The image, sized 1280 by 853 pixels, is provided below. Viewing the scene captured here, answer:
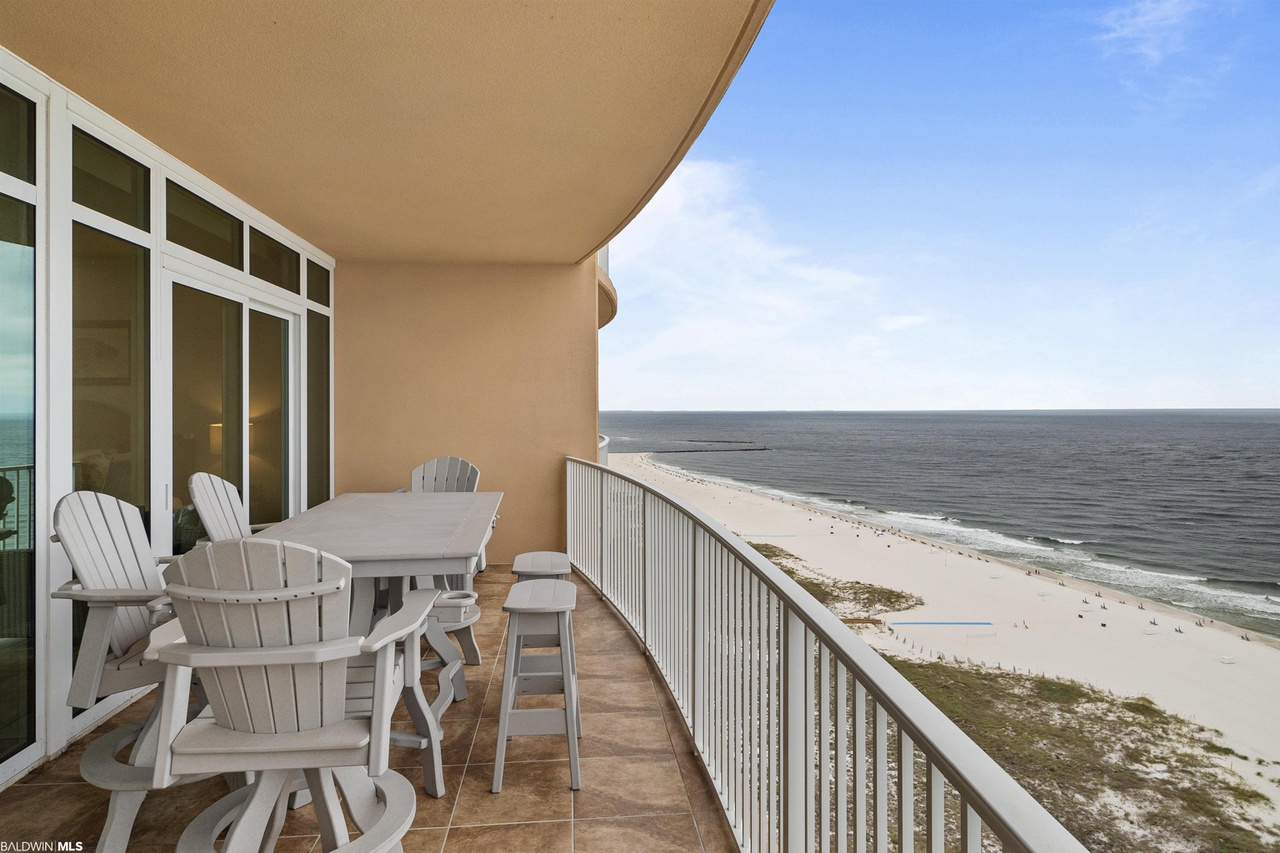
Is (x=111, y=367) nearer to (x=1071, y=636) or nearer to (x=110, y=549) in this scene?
(x=110, y=549)

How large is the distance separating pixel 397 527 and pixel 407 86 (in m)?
1.84

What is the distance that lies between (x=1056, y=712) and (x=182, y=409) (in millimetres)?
14559

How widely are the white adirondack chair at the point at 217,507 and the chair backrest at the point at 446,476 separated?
5.94 ft

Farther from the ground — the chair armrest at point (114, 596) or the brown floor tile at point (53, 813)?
the chair armrest at point (114, 596)

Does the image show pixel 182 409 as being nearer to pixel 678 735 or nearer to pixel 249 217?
pixel 249 217

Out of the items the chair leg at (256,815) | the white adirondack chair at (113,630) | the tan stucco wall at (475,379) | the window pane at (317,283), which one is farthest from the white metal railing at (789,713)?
the window pane at (317,283)

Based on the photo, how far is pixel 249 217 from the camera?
4336 millimetres

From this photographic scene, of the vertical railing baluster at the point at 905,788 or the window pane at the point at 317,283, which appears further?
the window pane at the point at 317,283

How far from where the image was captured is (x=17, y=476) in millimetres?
2494

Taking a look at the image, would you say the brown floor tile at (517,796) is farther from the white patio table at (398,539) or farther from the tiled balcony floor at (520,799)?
the white patio table at (398,539)

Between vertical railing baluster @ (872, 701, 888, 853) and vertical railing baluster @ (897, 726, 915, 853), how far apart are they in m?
0.07

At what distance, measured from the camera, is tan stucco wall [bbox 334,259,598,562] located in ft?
19.6

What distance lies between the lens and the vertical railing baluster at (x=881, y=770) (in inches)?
40.2

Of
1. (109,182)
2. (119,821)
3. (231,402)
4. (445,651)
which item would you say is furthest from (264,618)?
(231,402)
